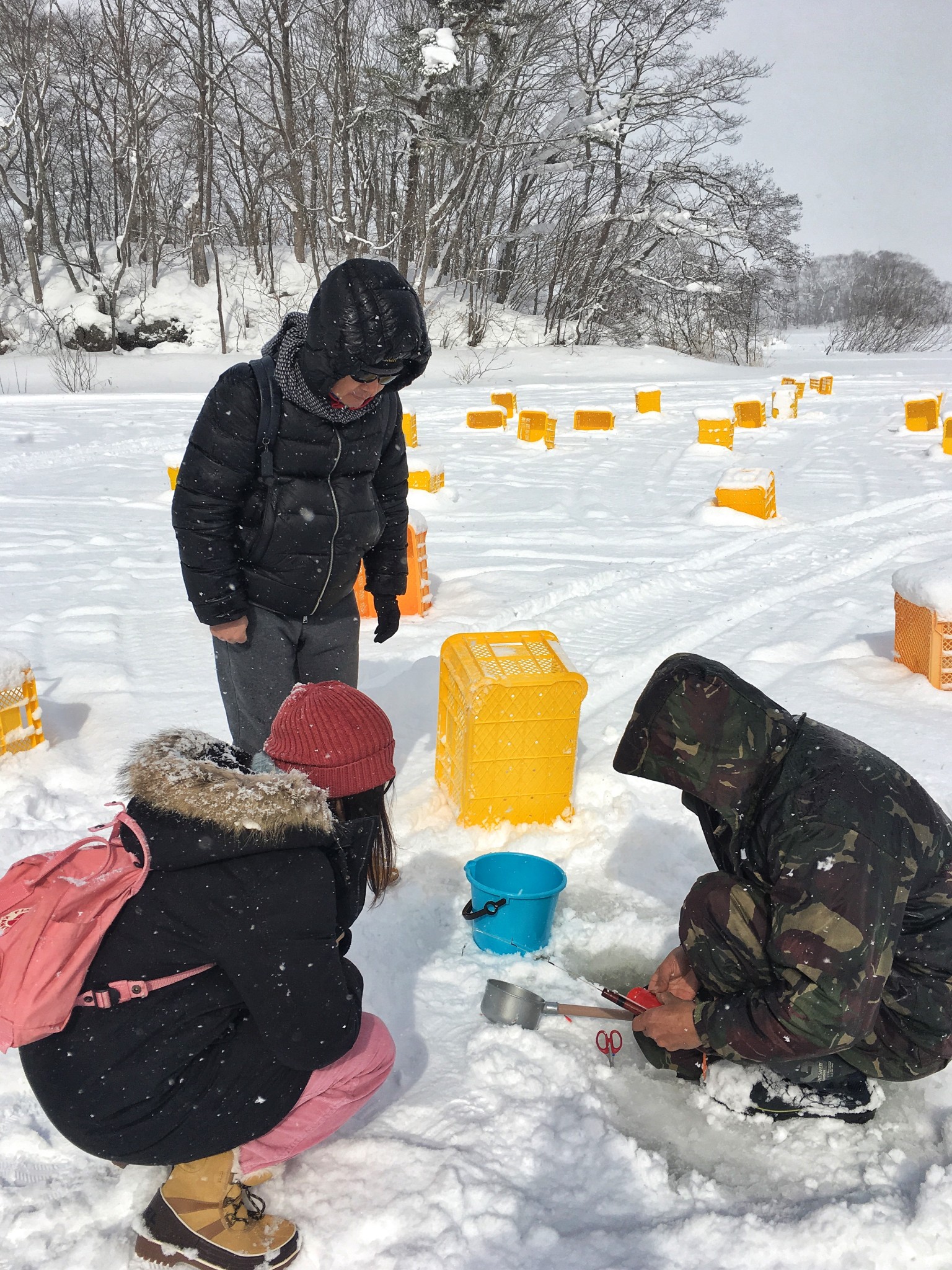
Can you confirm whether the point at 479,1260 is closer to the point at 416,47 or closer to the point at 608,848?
the point at 608,848

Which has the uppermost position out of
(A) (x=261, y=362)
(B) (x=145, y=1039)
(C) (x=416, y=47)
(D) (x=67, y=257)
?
(C) (x=416, y=47)

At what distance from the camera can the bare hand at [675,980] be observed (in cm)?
230

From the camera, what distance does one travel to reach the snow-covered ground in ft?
6.04

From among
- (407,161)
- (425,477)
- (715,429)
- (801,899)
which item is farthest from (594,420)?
(407,161)

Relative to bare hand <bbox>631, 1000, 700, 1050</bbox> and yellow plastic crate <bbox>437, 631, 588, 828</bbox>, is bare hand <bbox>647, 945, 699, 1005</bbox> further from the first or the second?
yellow plastic crate <bbox>437, 631, 588, 828</bbox>

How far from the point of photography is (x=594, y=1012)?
92.3 inches

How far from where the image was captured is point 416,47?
21.7 metres

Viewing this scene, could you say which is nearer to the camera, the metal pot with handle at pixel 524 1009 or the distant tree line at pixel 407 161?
the metal pot with handle at pixel 524 1009

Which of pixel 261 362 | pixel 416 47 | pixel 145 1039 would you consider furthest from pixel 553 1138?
pixel 416 47

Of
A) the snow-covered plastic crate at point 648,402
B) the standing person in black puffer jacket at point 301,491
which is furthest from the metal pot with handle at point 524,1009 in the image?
the snow-covered plastic crate at point 648,402

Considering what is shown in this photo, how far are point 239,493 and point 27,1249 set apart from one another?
181cm

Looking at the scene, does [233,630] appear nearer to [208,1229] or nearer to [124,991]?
[124,991]

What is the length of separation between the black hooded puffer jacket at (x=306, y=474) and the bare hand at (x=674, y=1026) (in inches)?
59.8

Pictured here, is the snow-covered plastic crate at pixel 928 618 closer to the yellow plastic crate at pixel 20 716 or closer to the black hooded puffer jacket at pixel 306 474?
the black hooded puffer jacket at pixel 306 474
